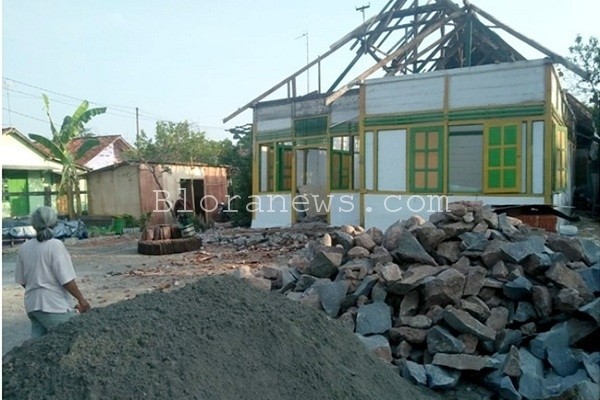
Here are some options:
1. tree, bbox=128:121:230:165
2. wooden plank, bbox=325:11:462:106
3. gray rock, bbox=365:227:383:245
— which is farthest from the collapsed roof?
tree, bbox=128:121:230:165

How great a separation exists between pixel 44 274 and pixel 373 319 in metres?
2.96

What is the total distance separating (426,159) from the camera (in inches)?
467

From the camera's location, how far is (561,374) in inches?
163

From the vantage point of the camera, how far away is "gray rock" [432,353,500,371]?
4.07 m

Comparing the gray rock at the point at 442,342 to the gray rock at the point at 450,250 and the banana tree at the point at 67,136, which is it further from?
the banana tree at the point at 67,136

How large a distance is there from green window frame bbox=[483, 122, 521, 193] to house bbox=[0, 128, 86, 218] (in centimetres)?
1624

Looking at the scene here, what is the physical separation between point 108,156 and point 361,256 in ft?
94.1

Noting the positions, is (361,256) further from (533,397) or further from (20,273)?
(20,273)

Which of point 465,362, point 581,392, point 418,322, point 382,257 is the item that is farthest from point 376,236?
point 581,392

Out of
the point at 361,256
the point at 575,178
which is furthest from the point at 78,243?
the point at 575,178

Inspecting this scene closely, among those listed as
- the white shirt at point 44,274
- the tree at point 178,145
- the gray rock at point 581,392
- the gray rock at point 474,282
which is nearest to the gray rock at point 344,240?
the gray rock at point 474,282

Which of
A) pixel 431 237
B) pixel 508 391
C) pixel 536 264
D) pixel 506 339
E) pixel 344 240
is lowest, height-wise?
pixel 508 391

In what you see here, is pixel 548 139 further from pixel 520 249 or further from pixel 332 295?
pixel 332 295

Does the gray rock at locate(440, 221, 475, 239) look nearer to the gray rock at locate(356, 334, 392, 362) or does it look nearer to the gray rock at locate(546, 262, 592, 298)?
the gray rock at locate(546, 262, 592, 298)
